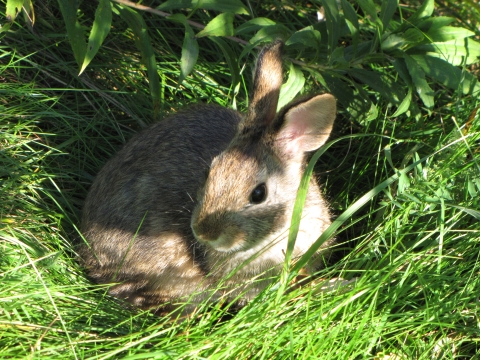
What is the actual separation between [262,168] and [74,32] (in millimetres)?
1162

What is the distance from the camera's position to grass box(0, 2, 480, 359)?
2.87 m

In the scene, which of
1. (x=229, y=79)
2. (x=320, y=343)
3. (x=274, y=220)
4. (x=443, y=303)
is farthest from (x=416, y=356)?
(x=229, y=79)

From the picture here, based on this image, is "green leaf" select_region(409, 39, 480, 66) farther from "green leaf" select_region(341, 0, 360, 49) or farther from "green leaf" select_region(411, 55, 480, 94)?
"green leaf" select_region(341, 0, 360, 49)

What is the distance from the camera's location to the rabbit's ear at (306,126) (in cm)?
315

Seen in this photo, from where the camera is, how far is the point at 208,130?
3809 mm

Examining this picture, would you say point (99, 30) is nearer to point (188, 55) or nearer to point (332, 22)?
point (188, 55)

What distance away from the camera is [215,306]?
3143 millimetres

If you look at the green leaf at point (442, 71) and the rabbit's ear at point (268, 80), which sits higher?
the rabbit's ear at point (268, 80)

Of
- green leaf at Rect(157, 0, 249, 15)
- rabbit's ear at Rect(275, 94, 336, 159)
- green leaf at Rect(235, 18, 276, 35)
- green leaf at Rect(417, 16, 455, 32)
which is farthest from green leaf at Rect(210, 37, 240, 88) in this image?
green leaf at Rect(417, 16, 455, 32)

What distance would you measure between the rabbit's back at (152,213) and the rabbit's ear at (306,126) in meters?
0.48

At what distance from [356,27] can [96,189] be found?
164 cm

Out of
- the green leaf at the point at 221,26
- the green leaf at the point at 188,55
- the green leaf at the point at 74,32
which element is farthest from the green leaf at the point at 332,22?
the green leaf at the point at 74,32

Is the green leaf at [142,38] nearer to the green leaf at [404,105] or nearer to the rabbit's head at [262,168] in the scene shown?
the rabbit's head at [262,168]

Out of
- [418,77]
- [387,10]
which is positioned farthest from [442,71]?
[387,10]
